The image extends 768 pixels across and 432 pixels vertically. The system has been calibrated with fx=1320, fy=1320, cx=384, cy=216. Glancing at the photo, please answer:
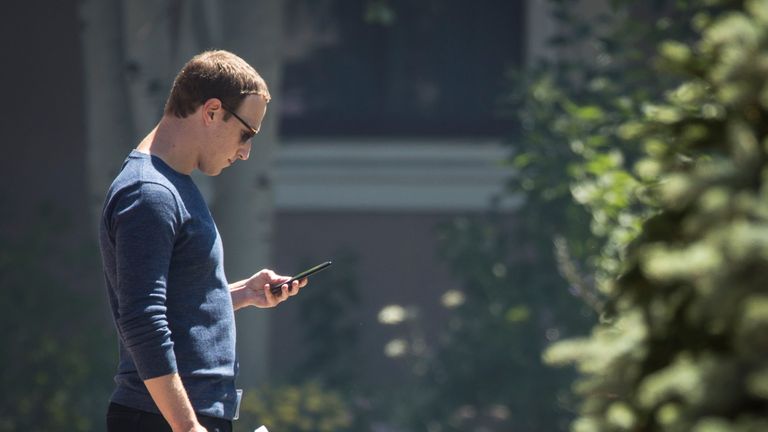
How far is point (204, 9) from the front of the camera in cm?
630

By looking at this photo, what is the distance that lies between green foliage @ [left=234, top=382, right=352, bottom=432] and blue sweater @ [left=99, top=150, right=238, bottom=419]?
10.5 feet

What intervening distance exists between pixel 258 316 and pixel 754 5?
187 inches

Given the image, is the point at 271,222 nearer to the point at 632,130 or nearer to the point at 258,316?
the point at 258,316

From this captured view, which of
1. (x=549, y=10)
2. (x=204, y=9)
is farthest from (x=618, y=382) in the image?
(x=549, y=10)

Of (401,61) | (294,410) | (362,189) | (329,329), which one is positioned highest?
(401,61)

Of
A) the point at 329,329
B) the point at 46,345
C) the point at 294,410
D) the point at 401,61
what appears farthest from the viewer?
the point at 401,61

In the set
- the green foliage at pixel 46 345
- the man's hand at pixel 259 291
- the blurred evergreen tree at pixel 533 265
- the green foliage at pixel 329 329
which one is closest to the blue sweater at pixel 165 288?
the man's hand at pixel 259 291

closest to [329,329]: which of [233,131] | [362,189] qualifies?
[362,189]

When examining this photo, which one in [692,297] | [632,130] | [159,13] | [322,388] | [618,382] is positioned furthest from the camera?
[322,388]

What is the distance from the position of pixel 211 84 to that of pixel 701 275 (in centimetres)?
144

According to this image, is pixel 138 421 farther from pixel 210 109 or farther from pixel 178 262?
pixel 210 109

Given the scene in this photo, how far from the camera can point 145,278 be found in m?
2.58

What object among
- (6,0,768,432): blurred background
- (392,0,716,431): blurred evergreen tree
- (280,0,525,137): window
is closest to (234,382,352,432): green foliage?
(6,0,768,432): blurred background

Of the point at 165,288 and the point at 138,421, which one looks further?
the point at 138,421
